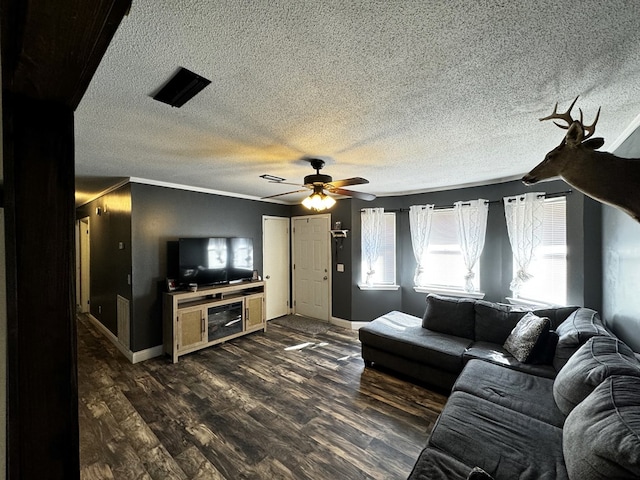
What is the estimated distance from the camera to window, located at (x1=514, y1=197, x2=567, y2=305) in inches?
128

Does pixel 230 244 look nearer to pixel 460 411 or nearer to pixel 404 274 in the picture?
pixel 404 274

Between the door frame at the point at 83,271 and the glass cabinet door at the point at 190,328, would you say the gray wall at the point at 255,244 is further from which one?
the door frame at the point at 83,271

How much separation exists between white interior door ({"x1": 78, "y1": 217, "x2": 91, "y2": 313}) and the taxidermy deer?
716cm

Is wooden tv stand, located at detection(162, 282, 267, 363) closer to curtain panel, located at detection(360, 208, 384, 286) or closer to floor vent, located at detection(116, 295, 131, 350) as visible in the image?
floor vent, located at detection(116, 295, 131, 350)

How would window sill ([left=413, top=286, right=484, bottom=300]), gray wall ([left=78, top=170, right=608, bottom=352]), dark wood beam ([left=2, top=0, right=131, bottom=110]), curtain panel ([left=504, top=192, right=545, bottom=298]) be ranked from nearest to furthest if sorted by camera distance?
dark wood beam ([left=2, top=0, right=131, bottom=110]), gray wall ([left=78, top=170, right=608, bottom=352]), curtain panel ([left=504, top=192, right=545, bottom=298]), window sill ([left=413, top=286, right=484, bottom=300])

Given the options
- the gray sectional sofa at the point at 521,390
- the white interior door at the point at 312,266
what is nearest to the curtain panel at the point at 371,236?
the white interior door at the point at 312,266

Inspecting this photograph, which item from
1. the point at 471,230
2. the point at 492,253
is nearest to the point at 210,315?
the point at 471,230

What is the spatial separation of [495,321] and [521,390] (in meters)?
1.05

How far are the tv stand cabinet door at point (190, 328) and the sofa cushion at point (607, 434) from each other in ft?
12.3

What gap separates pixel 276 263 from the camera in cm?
552

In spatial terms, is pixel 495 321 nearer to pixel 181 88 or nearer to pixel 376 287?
pixel 376 287

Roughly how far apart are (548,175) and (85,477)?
3711 mm

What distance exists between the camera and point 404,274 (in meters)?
4.76

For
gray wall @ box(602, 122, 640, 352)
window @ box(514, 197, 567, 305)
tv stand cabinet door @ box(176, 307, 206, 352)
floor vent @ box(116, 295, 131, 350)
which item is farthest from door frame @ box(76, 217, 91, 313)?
gray wall @ box(602, 122, 640, 352)
